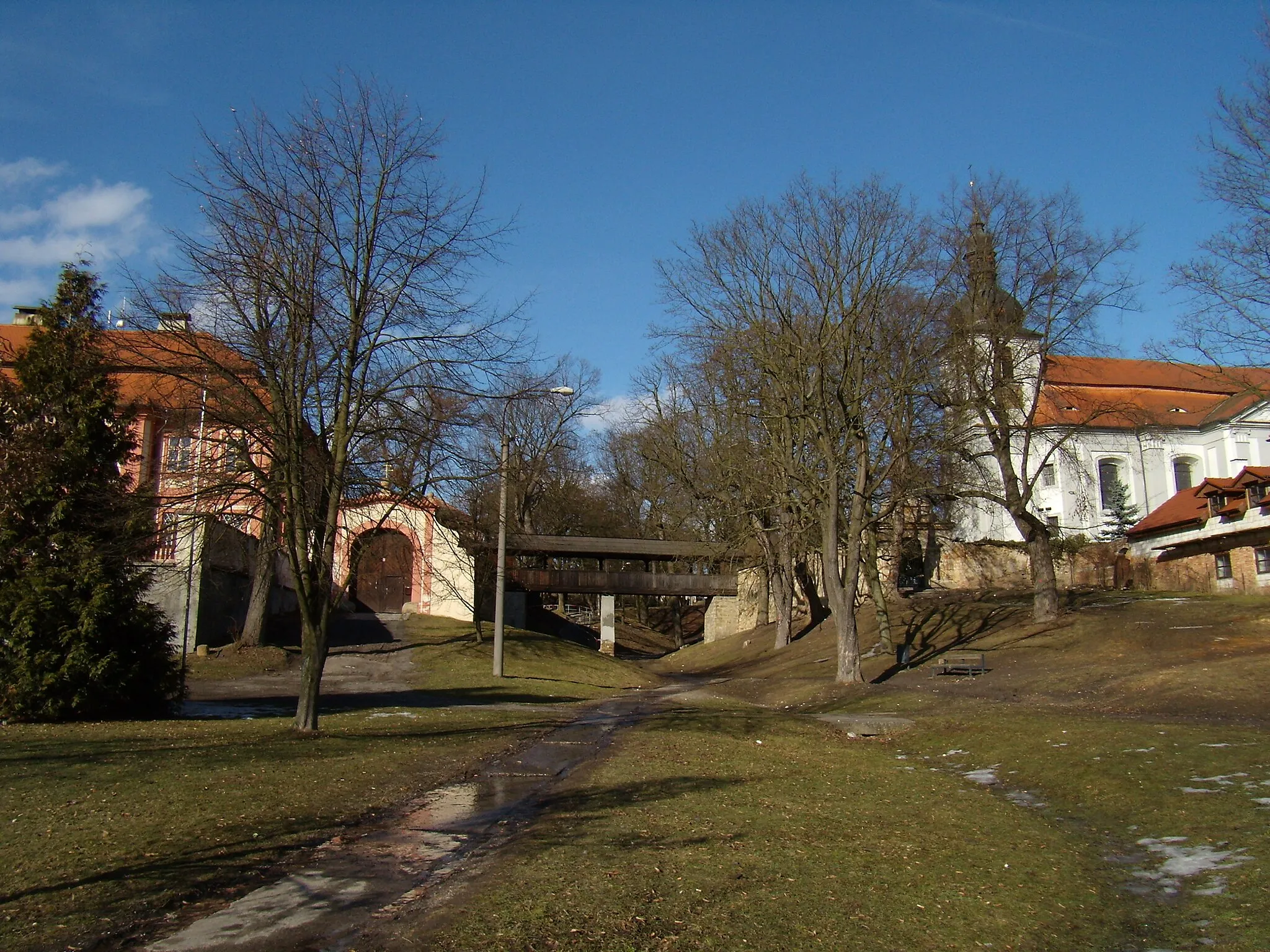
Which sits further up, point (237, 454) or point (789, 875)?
point (237, 454)

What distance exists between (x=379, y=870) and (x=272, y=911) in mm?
1096

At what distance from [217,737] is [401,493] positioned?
428 cm

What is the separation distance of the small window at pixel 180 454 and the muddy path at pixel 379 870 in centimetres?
777

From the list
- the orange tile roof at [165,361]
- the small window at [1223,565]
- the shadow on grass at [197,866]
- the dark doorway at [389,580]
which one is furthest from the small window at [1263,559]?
the shadow on grass at [197,866]

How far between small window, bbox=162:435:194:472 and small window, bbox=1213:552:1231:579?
3756cm

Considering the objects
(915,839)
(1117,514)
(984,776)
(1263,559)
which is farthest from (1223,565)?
(915,839)

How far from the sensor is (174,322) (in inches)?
526

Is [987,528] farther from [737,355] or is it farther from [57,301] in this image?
[57,301]

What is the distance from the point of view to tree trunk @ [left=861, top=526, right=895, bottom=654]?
98.7 ft

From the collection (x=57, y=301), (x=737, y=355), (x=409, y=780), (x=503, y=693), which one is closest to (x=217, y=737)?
(x=409, y=780)

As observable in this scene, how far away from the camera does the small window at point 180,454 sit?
15297 millimetres

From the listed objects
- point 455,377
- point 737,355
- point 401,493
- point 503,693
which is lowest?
point 503,693

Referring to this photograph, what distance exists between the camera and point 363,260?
14.5 metres

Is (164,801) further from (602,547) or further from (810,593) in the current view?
(602,547)
